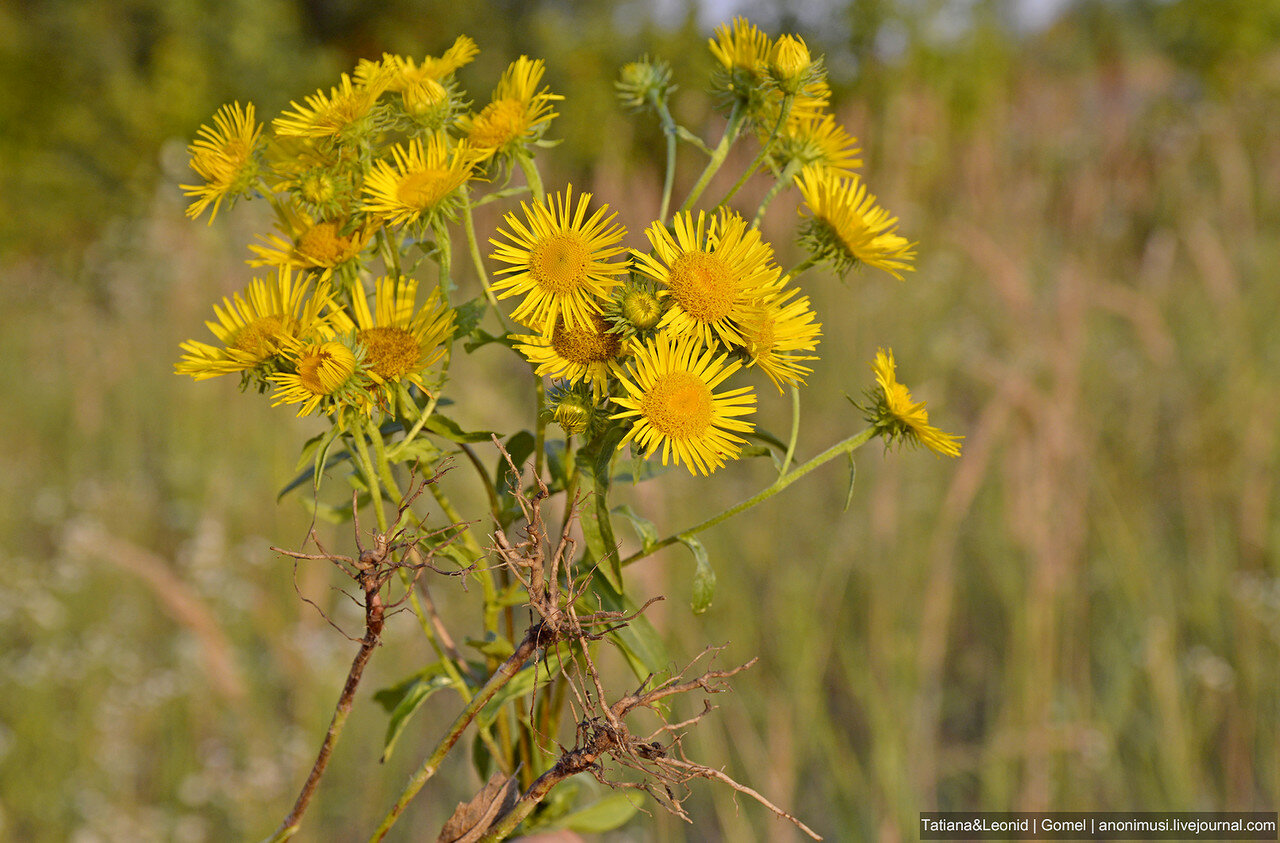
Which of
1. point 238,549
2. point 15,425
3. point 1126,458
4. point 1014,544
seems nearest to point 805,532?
point 1014,544

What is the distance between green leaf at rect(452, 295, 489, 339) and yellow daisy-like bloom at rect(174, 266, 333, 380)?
0.27ft

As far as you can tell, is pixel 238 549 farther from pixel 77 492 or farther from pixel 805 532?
pixel 805 532

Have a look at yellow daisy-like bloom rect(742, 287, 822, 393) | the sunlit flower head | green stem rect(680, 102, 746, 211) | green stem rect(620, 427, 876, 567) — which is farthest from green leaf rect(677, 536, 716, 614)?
the sunlit flower head

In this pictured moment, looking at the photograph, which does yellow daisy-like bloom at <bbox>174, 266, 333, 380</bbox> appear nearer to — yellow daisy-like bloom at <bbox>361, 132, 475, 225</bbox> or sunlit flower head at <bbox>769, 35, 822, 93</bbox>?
yellow daisy-like bloom at <bbox>361, 132, 475, 225</bbox>

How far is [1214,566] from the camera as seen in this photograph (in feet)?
7.95

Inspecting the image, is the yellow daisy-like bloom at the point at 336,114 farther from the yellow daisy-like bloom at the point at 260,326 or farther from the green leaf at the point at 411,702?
the green leaf at the point at 411,702

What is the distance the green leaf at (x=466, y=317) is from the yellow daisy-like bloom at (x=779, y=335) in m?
0.19

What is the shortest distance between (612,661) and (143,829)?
3.77 ft

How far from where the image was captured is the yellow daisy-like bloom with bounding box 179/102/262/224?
628 millimetres

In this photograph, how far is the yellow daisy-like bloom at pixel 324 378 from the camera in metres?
0.55

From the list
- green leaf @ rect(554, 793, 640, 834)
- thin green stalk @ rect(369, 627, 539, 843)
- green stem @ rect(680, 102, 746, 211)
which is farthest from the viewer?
green leaf @ rect(554, 793, 640, 834)

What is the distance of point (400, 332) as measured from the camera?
61cm

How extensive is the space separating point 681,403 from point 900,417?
0.64 feet

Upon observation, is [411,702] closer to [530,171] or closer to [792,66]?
[530,171]
